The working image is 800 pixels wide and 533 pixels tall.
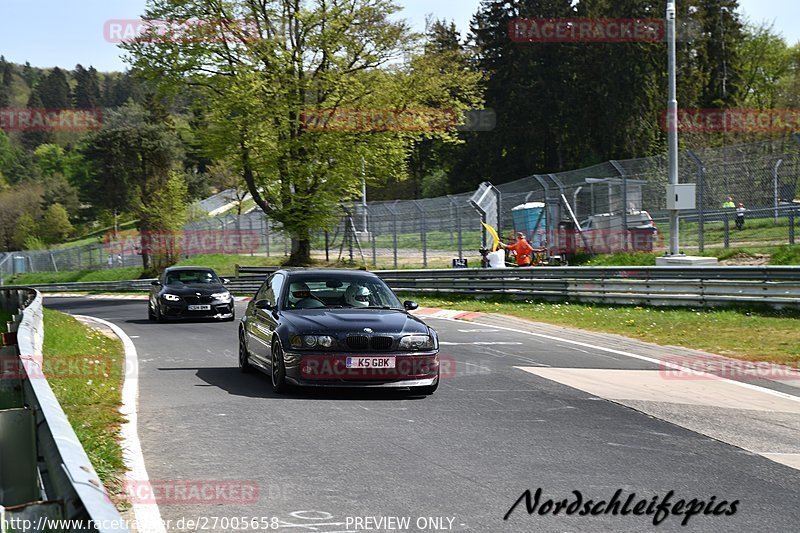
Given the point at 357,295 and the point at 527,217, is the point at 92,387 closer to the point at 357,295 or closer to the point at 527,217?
the point at 357,295

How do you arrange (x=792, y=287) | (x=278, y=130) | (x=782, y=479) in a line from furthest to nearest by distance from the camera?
(x=278, y=130) → (x=792, y=287) → (x=782, y=479)

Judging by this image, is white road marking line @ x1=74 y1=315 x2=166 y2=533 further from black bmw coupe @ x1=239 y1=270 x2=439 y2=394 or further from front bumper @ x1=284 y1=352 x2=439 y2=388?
front bumper @ x1=284 y1=352 x2=439 y2=388

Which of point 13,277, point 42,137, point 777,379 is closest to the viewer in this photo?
point 777,379

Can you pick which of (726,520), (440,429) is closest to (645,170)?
(440,429)

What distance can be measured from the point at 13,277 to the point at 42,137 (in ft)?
347

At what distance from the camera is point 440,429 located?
8.48 meters

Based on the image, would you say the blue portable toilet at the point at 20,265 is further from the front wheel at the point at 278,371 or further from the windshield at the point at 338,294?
the front wheel at the point at 278,371

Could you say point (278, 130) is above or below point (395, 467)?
above

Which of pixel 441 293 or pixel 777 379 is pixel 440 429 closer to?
pixel 777 379

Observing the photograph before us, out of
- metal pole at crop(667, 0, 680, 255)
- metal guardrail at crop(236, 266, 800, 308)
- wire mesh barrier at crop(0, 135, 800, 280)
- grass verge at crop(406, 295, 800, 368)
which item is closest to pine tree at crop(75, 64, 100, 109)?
wire mesh barrier at crop(0, 135, 800, 280)

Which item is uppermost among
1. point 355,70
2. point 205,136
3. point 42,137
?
point 42,137

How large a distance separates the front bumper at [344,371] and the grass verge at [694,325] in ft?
18.8

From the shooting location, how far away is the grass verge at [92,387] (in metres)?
6.86

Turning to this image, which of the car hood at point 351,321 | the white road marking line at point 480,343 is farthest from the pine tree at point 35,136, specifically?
the car hood at point 351,321
